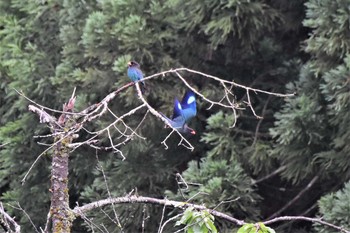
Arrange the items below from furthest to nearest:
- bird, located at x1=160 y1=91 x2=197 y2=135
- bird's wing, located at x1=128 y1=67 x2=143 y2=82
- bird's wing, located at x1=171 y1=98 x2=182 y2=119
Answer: bird's wing, located at x1=128 y1=67 x2=143 y2=82 < bird's wing, located at x1=171 y1=98 x2=182 y2=119 < bird, located at x1=160 y1=91 x2=197 y2=135

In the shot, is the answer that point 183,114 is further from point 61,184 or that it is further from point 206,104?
point 206,104

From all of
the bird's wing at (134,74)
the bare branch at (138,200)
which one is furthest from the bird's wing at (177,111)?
the bird's wing at (134,74)

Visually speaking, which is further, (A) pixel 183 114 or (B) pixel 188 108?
(B) pixel 188 108

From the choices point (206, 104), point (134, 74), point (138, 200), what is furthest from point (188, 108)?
point (206, 104)

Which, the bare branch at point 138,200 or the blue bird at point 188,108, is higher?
the bare branch at point 138,200

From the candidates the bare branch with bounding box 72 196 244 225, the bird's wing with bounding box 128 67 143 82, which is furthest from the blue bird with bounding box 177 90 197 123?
the bird's wing with bounding box 128 67 143 82

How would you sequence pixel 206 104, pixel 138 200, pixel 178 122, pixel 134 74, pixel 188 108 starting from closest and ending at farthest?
1. pixel 138 200
2. pixel 178 122
3. pixel 188 108
4. pixel 134 74
5. pixel 206 104

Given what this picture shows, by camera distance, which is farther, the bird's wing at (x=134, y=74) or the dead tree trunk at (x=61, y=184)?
the bird's wing at (x=134, y=74)

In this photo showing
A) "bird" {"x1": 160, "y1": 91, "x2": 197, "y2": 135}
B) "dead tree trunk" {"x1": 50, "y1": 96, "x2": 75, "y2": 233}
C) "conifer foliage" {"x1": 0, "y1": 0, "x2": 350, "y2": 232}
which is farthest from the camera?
"conifer foliage" {"x1": 0, "y1": 0, "x2": 350, "y2": 232}

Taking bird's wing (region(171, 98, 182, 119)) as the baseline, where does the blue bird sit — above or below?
below

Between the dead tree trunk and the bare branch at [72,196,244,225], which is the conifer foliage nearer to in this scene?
the bare branch at [72,196,244,225]

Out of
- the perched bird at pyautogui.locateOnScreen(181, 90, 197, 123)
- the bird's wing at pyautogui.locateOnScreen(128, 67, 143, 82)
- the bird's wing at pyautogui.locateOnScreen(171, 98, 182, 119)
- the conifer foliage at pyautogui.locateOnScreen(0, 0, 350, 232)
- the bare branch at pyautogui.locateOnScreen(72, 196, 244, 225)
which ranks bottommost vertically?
the conifer foliage at pyautogui.locateOnScreen(0, 0, 350, 232)

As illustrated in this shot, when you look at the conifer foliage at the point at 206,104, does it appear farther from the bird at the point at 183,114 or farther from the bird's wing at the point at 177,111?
the bird's wing at the point at 177,111

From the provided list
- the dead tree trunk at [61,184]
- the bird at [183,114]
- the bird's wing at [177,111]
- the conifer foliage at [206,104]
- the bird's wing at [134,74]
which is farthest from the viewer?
the conifer foliage at [206,104]
